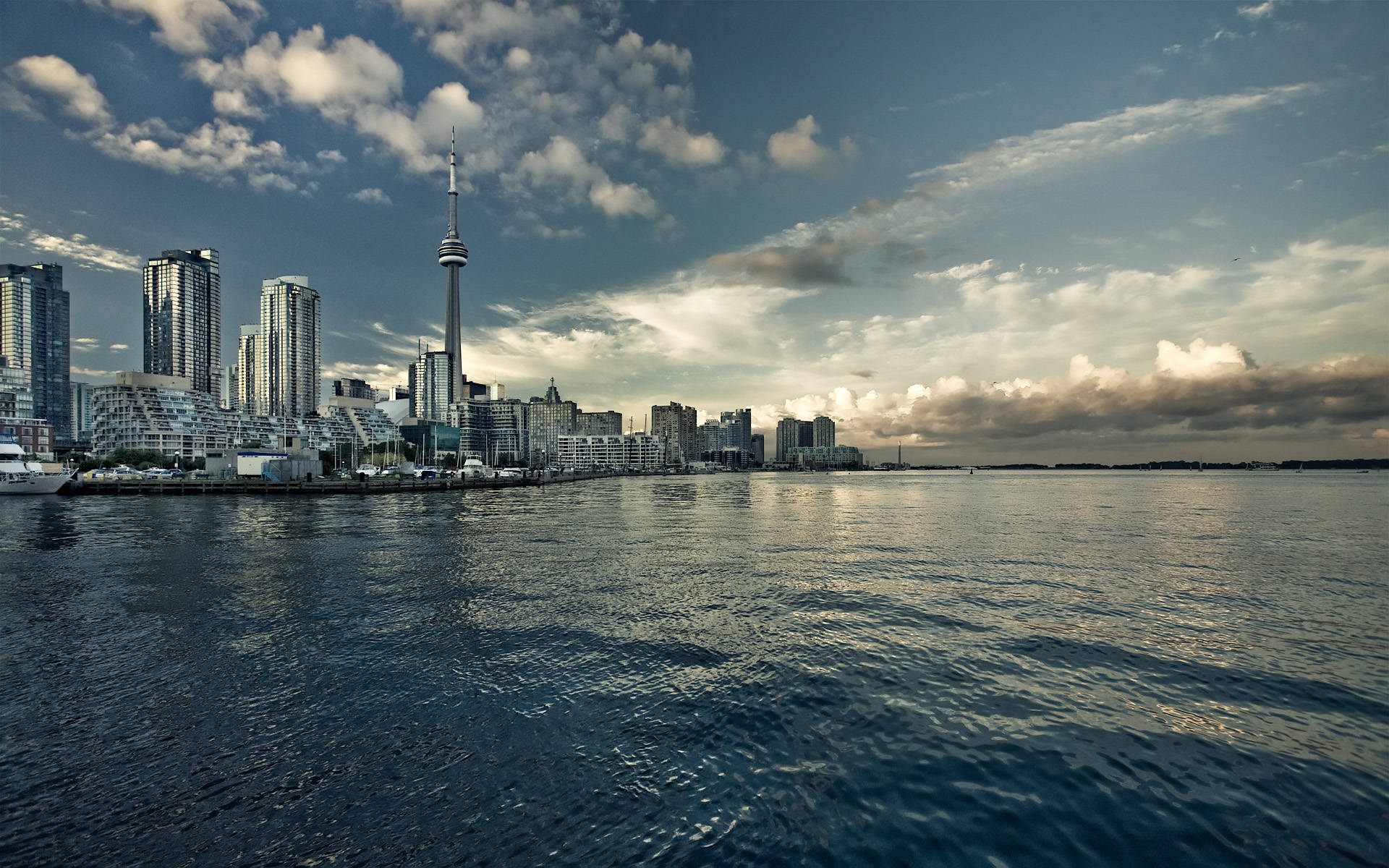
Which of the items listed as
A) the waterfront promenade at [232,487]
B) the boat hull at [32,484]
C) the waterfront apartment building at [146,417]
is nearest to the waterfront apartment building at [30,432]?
the waterfront apartment building at [146,417]

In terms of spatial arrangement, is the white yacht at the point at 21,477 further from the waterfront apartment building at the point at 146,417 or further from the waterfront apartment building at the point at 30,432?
the waterfront apartment building at the point at 30,432

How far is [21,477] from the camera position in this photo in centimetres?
8100

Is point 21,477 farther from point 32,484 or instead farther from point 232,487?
point 232,487

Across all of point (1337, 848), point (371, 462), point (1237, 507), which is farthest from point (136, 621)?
point (371, 462)

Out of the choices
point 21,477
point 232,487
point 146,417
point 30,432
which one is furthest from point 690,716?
point 30,432

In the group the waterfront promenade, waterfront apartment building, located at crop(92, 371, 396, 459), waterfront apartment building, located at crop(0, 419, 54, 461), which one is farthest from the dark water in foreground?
waterfront apartment building, located at crop(0, 419, 54, 461)

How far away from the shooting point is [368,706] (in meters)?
13.0

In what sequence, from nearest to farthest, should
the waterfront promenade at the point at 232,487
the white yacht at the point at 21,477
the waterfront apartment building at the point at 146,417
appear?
1. the white yacht at the point at 21,477
2. the waterfront promenade at the point at 232,487
3. the waterfront apartment building at the point at 146,417

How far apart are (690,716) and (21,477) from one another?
117565 millimetres

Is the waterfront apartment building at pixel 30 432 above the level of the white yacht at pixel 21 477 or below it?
above

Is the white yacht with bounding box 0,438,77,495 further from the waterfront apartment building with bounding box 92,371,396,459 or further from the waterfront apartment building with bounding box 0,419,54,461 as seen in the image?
the waterfront apartment building with bounding box 0,419,54,461

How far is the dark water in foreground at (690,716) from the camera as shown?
8.73 metres

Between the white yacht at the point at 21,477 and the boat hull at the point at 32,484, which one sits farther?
the white yacht at the point at 21,477

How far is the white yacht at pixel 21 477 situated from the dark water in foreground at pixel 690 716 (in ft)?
257
